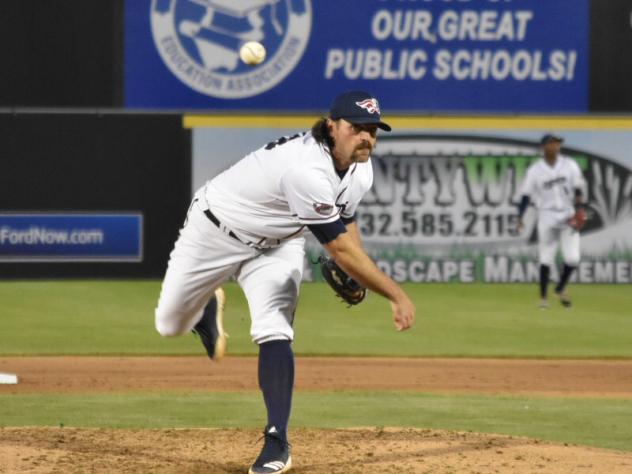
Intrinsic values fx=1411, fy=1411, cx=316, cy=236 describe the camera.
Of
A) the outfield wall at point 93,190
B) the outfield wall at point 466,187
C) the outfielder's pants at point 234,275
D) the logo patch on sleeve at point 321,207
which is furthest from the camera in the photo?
the outfield wall at point 466,187

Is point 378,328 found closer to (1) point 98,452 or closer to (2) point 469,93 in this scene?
(2) point 469,93

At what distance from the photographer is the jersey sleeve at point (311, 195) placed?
5922 mm

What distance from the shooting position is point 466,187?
17.7 m

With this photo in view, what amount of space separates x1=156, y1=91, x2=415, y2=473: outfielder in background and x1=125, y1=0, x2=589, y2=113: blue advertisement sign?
11.8 m

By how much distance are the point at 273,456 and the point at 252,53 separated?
11.5m

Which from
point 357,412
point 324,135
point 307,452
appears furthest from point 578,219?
point 324,135

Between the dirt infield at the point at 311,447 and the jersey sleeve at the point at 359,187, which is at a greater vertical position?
the jersey sleeve at the point at 359,187

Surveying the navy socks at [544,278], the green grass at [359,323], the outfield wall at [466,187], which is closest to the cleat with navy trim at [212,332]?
the green grass at [359,323]

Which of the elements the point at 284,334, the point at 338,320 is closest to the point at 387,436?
the point at 284,334

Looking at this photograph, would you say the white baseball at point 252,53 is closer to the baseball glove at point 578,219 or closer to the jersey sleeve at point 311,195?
the baseball glove at point 578,219

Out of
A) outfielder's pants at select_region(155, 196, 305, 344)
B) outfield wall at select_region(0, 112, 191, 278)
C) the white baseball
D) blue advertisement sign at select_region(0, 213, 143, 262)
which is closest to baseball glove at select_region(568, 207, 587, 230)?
the white baseball

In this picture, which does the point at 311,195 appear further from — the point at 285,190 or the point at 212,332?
the point at 212,332

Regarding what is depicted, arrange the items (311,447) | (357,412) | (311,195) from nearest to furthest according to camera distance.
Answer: (311,195)
(311,447)
(357,412)

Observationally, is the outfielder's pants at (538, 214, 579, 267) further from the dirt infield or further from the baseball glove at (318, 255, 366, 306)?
the baseball glove at (318, 255, 366, 306)
